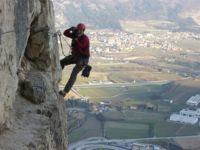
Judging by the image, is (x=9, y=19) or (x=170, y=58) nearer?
(x=9, y=19)

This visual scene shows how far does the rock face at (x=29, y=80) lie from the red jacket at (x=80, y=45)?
58 centimetres

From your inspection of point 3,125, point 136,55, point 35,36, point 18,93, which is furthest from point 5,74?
point 136,55

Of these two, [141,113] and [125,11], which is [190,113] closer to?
[141,113]

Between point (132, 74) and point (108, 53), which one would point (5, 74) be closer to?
point (132, 74)

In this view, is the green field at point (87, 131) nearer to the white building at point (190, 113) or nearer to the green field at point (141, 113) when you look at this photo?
the green field at point (141, 113)

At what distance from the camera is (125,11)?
468ft

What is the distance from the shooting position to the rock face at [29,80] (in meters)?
8.42

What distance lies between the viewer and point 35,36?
37.9ft

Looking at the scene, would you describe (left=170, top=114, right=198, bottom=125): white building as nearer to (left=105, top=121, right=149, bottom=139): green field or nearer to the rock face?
(left=105, top=121, right=149, bottom=139): green field

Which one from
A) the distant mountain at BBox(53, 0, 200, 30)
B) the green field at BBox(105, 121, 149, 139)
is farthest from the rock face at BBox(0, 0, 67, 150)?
the distant mountain at BBox(53, 0, 200, 30)

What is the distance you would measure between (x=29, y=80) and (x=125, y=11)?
134 meters

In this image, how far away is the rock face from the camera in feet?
27.6

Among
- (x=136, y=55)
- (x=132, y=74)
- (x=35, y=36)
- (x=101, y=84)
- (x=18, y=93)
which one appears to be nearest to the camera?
(x=18, y=93)

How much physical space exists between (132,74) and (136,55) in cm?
2016
